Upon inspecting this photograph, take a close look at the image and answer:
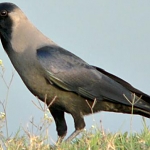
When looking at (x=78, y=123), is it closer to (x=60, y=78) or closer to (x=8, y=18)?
(x=60, y=78)

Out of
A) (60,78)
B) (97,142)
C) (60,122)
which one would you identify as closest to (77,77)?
(60,78)

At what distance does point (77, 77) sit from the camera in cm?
671

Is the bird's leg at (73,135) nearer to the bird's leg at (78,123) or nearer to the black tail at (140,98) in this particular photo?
the bird's leg at (78,123)

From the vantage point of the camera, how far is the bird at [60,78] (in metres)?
6.27

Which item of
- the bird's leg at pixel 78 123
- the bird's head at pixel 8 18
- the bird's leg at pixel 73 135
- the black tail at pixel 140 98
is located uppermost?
the bird's head at pixel 8 18

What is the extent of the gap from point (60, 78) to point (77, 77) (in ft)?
1.11

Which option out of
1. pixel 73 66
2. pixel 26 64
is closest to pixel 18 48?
pixel 26 64

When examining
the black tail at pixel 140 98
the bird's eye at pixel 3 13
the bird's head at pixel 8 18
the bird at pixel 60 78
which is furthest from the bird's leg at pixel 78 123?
the bird's eye at pixel 3 13

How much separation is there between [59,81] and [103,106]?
0.72 m

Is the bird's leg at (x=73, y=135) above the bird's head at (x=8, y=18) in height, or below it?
below

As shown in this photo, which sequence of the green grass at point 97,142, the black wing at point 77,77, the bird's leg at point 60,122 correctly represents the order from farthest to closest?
the bird's leg at point 60,122
the black wing at point 77,77
the green grass at point 97,142

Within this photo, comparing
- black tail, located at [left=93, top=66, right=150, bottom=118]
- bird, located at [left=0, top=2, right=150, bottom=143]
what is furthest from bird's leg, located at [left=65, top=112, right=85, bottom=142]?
black tail, located at [left=93, top=66, right=150, bottom=118]

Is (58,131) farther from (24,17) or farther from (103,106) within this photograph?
(24,17)

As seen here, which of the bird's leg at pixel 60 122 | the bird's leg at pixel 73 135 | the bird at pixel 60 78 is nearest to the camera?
the bird's leg at pixel 73 135
